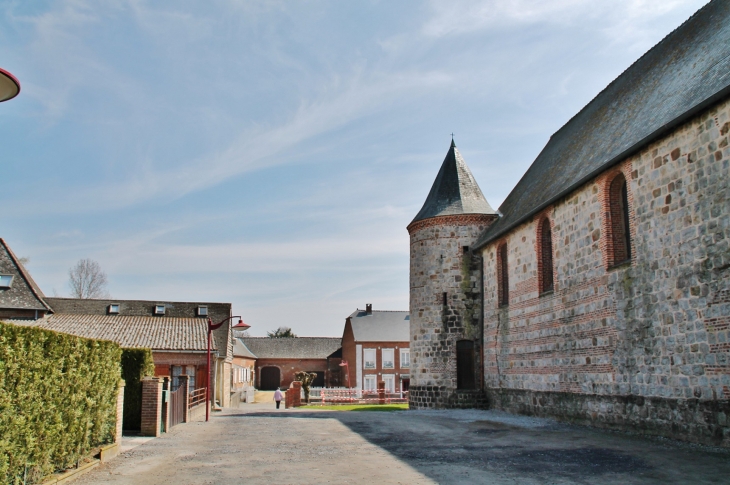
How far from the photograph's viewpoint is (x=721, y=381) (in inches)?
408

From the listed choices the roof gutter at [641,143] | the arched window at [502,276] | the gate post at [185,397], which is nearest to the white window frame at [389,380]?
the arched window at [502,276]

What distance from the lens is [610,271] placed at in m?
13.9

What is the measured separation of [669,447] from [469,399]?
11883 millimetres

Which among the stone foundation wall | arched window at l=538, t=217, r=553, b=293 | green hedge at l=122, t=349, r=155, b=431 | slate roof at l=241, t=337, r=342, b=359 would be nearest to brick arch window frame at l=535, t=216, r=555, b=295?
arched window at l=538, t=217, r=553, b=293

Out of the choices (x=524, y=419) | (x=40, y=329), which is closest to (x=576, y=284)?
(x=524, y=419)

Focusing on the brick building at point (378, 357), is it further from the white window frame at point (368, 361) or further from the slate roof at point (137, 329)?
the slate roof at point (137, 329)

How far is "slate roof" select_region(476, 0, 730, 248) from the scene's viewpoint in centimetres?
1220

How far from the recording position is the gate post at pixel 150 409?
13.0 m

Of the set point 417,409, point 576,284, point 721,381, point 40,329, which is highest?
point 576,284

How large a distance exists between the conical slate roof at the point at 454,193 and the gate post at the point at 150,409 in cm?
1358

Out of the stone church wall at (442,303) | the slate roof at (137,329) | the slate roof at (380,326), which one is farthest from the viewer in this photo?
the slate roof at (380,326)

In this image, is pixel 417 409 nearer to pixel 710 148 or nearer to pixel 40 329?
pixel 710 148

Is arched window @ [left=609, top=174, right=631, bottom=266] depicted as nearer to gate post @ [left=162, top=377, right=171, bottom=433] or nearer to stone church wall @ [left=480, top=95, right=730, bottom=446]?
stone church wall @ [left=480, top=95, right=730, bottom=446]

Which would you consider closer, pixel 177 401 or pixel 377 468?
pixel 377 468
